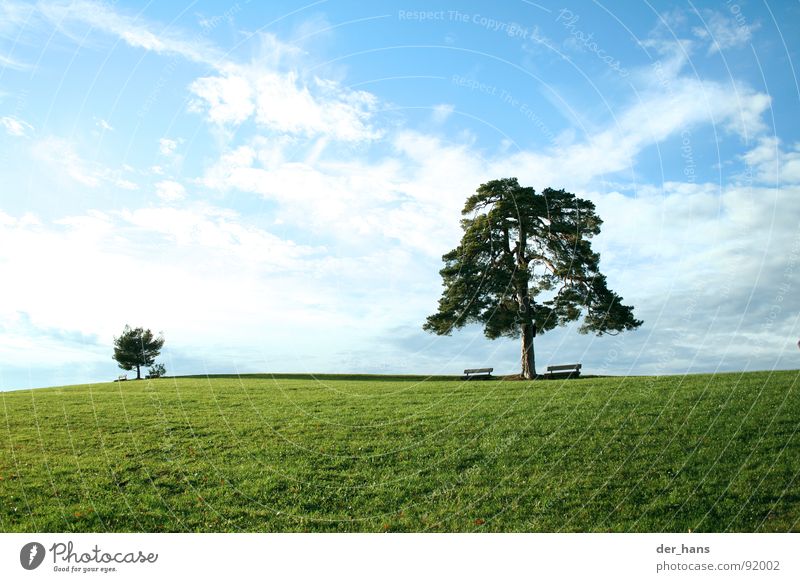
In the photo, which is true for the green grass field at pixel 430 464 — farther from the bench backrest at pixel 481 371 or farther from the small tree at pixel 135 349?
the small tree at pixel 135 349

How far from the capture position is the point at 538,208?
34.2 metres

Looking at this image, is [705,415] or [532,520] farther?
[705,415]

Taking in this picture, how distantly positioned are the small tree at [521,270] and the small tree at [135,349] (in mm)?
25922

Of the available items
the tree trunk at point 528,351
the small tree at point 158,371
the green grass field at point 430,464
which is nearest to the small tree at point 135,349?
the small tree at point 158,371

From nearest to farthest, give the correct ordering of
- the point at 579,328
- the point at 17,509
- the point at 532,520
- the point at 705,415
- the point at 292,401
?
the point at 532,520
the point at 17,509
the point at 705,415
the point at 292,401
the point at 579,328

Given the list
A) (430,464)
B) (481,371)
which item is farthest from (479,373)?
(430,464)

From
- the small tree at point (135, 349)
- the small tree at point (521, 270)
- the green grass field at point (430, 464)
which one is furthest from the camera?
the small tree at point (135, 349)

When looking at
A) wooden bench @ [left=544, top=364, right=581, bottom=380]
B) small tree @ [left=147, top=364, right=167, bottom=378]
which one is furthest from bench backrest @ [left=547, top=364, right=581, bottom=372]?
small tree @ [left=147, top=364, right=167, bottom=378]

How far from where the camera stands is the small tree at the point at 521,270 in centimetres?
3325
